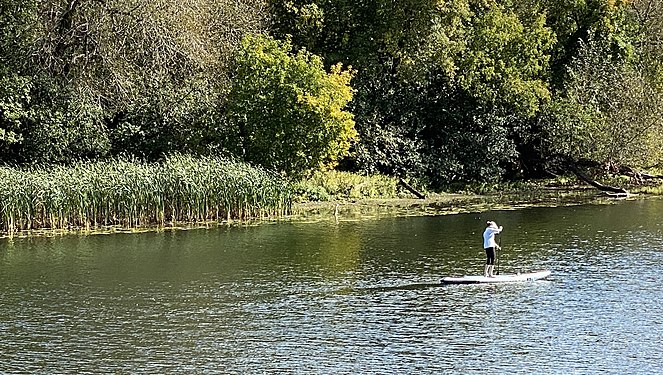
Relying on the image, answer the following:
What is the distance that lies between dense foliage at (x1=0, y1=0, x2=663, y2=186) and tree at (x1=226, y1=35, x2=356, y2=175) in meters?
0.06

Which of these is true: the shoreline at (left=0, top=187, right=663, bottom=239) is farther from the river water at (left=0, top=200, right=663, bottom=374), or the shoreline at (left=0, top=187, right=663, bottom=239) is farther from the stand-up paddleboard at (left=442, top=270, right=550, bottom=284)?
the stand-up paddleboard at (left=442, top=270, right=550, bottom=284)

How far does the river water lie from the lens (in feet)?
47.7

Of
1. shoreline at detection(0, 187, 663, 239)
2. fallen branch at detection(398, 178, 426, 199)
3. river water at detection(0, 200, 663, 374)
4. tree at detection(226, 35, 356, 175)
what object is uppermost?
tree at detection(226, 35, 356, 175)

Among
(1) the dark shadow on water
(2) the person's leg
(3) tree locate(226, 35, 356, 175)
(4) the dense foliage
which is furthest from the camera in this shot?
(4) the dense foliage

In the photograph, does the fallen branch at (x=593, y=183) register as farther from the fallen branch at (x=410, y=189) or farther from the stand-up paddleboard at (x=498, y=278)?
the stand-up paddleboard at (x=498, y=278)

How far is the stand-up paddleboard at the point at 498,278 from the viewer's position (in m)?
20.2

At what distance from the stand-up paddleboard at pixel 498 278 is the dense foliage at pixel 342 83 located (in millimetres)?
15551

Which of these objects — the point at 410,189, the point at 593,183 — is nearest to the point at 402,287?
the point at 410,189

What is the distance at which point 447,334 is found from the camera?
15.9 metres

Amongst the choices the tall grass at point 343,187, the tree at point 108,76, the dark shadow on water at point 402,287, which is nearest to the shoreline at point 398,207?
the tall grass at point 343,187

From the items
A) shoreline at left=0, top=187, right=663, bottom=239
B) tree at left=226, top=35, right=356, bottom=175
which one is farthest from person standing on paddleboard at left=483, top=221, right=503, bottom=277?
tree at left=226, top=35, right=356, bottom=175

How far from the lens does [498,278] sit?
2045 cm

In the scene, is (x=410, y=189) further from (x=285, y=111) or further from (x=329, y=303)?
(x=329, y=303)

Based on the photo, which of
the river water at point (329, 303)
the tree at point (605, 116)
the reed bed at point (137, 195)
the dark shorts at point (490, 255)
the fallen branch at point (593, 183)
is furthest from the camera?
the tree at point (605, 116)
